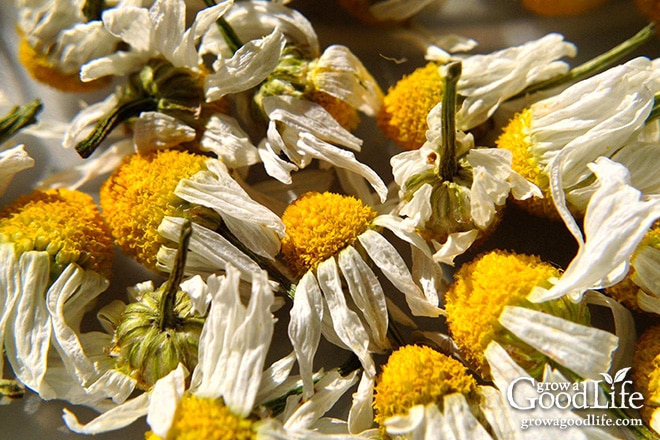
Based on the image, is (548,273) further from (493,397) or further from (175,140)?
(175,140)

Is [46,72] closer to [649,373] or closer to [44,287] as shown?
[44,287]

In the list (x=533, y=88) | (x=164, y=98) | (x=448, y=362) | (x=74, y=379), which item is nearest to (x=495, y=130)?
(x=533, y=88)

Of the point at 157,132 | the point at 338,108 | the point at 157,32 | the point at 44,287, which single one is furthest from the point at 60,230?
the point at 338,108

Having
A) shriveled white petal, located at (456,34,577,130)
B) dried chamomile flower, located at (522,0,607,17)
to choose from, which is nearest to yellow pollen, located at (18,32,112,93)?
shriveled white petal, located at (456,34,577,130)

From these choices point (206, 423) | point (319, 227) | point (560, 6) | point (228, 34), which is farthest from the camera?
point (560, 6)

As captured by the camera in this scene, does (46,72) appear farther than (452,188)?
Yes

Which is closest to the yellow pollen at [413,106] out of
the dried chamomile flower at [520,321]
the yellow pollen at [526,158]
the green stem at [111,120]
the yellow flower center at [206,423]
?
the yellow pollen at [526,158]
